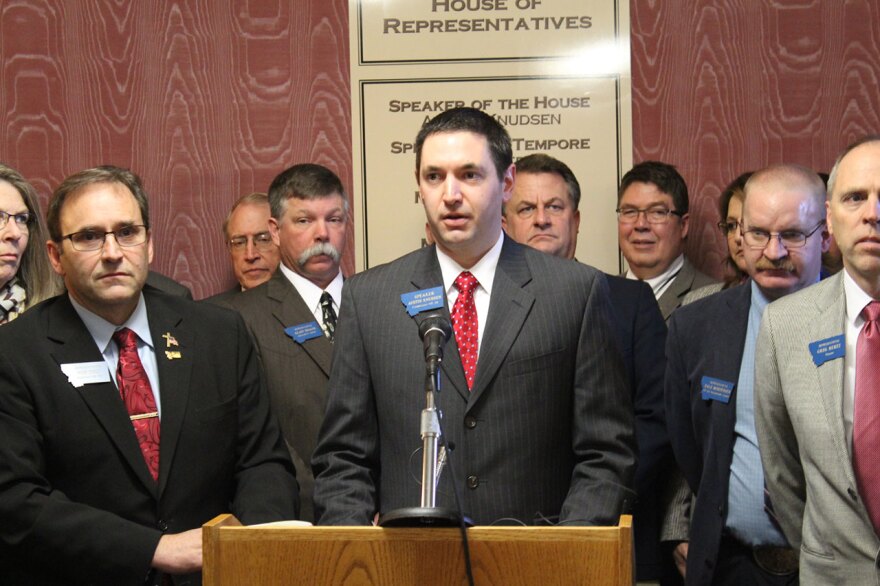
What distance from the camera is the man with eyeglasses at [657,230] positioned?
4555 mm

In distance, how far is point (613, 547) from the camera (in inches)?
84.8

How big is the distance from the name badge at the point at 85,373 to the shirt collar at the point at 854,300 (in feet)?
6.52

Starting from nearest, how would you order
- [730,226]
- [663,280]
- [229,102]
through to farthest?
[730,226] < [663,280] < [229,102]

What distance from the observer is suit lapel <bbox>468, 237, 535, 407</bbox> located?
9.38ft

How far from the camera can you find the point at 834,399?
276 centimetres

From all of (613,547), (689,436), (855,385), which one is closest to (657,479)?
(689,436)

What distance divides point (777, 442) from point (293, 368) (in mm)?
1697

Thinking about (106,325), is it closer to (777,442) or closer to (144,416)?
(144,416)

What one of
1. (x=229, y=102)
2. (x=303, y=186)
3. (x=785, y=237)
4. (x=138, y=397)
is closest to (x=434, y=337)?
(x=138, y=397)

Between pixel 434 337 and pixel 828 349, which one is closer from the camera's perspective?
pixel 434 337

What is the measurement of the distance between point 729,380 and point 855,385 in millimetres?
770

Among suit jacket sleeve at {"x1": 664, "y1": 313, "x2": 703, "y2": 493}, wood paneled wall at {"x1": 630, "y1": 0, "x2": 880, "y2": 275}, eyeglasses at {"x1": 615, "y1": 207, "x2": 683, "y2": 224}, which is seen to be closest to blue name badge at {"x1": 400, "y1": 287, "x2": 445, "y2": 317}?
suit jacket sleeve at {"x1": 664, "y1": 313, "x2": 703, "y2": 493}

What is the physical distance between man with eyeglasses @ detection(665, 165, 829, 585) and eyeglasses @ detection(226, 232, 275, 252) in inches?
73.4

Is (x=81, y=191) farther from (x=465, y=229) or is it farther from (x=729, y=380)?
(x=729, y=380)
